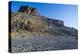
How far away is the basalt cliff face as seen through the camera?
219cm

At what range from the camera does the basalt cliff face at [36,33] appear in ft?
7.18

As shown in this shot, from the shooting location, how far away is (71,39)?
2.46 m

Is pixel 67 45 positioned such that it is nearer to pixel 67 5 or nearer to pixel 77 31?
pixel 77 31

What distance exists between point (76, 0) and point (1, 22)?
1.10 meters

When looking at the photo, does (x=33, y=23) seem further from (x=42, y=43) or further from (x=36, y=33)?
(x=42, y=43)

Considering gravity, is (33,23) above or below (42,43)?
above

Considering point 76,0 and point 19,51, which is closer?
point 19,51

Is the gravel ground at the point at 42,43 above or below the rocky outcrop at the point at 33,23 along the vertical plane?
below

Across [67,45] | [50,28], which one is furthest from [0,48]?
[67,45]

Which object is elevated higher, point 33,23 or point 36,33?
point 33,23

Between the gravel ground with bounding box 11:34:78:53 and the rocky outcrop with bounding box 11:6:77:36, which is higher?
the rocky outcrop with bounding box 11:6:77:36

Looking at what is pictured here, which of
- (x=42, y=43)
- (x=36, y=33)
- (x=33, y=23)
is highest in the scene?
(x=33, y=23)

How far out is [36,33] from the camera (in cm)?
228

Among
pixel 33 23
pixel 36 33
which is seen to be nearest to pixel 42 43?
pixel 36 33
